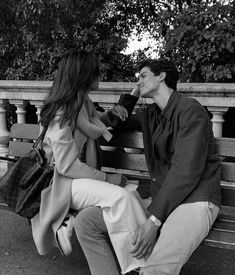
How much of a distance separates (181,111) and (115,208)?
0.71 meters

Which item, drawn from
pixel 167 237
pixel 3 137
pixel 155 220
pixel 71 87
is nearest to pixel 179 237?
pixel 167 237

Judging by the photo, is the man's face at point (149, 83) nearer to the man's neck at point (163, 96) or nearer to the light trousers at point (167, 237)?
the man's neck at point (163, 96)

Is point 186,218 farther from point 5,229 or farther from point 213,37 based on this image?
point 213,37

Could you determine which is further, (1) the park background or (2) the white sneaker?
(1) the park background

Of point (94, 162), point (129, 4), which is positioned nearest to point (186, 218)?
point (94, 162)

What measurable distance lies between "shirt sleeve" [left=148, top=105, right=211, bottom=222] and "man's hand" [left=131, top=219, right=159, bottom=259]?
77 mm

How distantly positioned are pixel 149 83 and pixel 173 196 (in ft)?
2.61

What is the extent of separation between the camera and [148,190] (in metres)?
3.77

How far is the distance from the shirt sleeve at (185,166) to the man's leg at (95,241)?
0.37 meters

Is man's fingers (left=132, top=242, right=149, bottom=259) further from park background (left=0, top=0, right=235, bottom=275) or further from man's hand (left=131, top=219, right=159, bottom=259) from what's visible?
park background (left=0, top=0, right=235, bottom=275)

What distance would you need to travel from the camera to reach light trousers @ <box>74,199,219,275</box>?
2.56 metres

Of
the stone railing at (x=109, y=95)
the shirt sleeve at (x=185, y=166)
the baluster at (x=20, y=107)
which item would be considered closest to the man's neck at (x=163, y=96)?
the shirt sleeve at (x=185, y=166)

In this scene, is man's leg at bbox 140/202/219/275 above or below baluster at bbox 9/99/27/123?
below

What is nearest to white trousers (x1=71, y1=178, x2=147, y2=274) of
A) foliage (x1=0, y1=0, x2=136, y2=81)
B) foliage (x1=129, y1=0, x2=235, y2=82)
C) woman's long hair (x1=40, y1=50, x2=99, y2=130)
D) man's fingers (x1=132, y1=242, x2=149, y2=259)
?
man's fingers (x1=132, y1=242, x2=149, y2=259)
